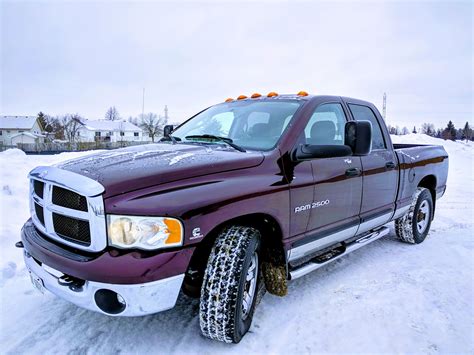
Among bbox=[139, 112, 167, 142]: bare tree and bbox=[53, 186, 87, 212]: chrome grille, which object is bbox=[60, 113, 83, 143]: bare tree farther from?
bbox=[53, 186, 87, 212]: chrome grille

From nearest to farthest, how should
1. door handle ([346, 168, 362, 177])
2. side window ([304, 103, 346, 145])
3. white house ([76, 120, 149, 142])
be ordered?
side window ([304, 103, 346, 145]) → door handle ([346, 168, 362, 177]) → white house ([76, 120, 149, 142])

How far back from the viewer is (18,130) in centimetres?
5691

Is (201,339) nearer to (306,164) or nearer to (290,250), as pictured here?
(290,250)

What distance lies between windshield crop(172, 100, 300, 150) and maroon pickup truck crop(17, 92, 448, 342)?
0.05ft

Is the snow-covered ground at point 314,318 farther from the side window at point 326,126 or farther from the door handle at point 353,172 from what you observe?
the side window at point 326,126

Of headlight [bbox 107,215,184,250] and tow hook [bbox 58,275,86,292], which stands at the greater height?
headlight [bbox 107,215,184,250]

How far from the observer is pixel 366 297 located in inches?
124

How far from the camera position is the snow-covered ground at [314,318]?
7.92 ft

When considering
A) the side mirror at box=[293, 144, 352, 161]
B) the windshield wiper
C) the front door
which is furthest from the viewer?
the front door

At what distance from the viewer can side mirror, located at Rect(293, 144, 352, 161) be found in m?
2.70

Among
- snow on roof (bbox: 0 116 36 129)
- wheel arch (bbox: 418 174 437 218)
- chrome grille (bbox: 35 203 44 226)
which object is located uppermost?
chrome grille (bbox: 35 203 44 226)

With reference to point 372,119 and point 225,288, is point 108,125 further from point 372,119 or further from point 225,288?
point 225,288

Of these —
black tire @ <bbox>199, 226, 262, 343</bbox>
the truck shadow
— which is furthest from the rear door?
black tire @ <bbox>199, 226, 262, 343</bbox>

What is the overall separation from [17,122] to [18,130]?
183 cm
